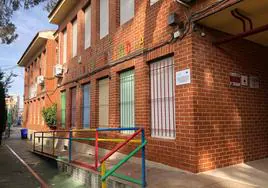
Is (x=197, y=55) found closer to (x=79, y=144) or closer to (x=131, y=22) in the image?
(x=131, y=22)

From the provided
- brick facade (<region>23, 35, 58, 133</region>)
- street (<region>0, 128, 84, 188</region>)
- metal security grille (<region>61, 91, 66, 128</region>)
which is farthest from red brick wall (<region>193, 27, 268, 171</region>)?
brick facade (<region>23, 35, 58, 133</region>)

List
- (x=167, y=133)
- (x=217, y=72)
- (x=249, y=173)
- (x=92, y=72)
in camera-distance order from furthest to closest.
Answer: (x=92, y=72) → (x=167, y=133) → (x=217, y=72) → (x=249, y=173)

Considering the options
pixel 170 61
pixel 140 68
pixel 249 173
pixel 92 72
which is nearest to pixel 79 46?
pixel 92 72

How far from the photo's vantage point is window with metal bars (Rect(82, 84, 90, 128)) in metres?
10.5

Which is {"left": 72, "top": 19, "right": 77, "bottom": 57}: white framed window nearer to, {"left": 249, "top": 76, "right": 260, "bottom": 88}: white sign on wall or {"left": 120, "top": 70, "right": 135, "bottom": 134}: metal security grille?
{"left": 120, "top": 70, "right": 135, "bottom": 134}: metal security grille

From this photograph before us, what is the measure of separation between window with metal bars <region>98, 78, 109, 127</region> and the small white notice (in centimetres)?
368

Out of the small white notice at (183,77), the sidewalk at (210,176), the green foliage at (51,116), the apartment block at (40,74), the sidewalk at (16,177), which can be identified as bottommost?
the sidewalk at (16,177)

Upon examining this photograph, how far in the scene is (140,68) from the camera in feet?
23.3

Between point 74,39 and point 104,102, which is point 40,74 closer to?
point 74,39

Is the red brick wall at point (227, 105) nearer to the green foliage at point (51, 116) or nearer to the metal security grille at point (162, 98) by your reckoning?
the metal security grille at point (162, 98)

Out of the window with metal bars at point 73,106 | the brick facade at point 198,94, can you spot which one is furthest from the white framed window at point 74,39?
the brick facade at point 198,94

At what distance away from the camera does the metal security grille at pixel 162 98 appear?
6.24 meters

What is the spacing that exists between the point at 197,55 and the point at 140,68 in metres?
1.90

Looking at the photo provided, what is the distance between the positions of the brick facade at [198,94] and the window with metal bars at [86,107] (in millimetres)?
2326
